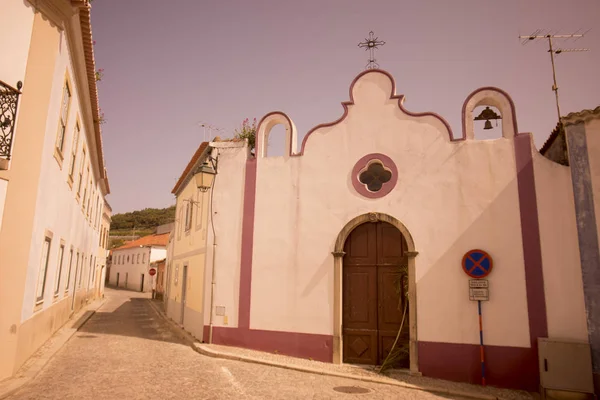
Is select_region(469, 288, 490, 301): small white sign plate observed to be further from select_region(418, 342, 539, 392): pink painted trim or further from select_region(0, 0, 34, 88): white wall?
select_region(0, 0, 34, 88): white wall

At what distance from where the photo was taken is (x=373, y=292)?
10242 mm

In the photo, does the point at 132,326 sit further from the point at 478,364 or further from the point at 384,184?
the point at 478,364

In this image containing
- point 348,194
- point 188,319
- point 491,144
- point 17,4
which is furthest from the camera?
point 188,319

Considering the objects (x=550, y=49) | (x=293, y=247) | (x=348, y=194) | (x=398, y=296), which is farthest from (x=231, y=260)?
(x=550, y=49)

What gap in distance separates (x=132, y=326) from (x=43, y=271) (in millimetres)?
7503

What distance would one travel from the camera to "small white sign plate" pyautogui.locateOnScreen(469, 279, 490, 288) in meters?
9.16

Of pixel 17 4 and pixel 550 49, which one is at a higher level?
pixel 550 49

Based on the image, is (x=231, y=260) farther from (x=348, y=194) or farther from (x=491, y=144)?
(x=491, y=144)

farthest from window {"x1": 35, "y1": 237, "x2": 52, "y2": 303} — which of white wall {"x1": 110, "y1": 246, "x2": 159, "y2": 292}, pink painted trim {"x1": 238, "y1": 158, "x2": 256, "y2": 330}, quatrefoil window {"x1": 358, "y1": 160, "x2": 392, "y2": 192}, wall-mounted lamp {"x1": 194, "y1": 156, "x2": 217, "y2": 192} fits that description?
white wall {"x1": 110, "y1": 246, "x2": 159, "y2": 292}

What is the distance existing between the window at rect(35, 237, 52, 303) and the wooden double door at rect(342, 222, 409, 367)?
7.04m

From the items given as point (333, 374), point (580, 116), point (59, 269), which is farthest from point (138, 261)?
point (580, 116)

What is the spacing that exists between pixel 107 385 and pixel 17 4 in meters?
7.03

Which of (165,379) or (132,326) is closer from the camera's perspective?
(165,379)

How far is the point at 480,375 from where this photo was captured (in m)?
8.92
